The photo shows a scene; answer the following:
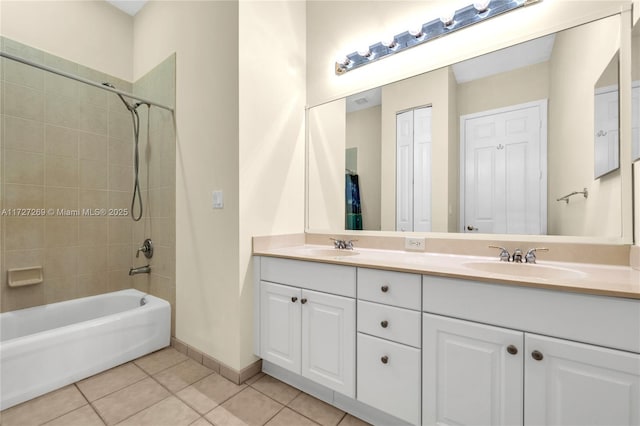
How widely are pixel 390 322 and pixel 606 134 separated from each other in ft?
4.23

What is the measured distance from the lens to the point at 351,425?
1308 mm

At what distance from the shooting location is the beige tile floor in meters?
1.33

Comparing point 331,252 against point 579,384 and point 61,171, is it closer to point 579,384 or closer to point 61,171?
point 579,384

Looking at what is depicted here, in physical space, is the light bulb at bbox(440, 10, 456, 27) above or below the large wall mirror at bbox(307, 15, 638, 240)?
above

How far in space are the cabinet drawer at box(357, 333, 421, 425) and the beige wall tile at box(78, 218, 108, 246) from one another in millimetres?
2392

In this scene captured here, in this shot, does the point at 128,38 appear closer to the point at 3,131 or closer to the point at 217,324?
the point at 3,131

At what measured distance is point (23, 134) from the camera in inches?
77.3

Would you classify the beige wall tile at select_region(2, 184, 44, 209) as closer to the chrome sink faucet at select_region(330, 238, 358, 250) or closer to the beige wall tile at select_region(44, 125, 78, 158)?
the beige wall tile at select_region(44, 125, 78, 158)

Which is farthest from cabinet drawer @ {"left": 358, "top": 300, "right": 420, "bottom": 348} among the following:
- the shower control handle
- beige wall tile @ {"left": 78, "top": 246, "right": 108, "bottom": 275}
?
beige wall tile @ {"left": 78, "top": 246, "right": 108, "bottom": 275}

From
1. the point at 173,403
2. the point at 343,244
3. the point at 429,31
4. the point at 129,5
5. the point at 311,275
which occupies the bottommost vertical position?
the point at 173,403

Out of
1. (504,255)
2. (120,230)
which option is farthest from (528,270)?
(120,230)

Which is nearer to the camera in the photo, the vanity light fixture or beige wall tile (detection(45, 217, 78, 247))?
the vanity light fixture

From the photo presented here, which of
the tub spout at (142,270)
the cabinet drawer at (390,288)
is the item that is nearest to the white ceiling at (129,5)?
the tub spout at (142,270)

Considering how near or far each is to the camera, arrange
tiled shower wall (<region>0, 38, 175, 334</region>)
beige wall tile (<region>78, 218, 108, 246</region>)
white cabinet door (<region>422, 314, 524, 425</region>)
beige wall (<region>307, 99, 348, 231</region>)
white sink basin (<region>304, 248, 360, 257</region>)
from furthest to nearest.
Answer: beige wall tile (<region>78, 218, 108, 246</region>), beige wall (<region>307, 99, 348, 231</region>), tiled shower wall (<region>0, 38, 175, 334</region>), white sink basin (<region>304, 248, 360, 257</region>), white cabinet door (<region>422, 314, 524, 425</region>)
